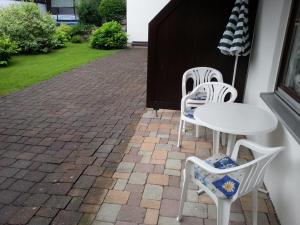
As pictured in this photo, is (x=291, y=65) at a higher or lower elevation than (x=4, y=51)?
higher

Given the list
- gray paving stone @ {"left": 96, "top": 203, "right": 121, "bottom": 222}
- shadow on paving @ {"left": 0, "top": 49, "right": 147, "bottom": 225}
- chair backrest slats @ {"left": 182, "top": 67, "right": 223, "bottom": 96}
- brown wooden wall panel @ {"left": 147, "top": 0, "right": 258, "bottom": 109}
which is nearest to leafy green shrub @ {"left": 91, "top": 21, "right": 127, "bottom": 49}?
shadow on paving @ {"left": 0, "top": 49, "right": 147, "bottom": 225}

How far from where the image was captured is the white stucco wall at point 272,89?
1.91 meters

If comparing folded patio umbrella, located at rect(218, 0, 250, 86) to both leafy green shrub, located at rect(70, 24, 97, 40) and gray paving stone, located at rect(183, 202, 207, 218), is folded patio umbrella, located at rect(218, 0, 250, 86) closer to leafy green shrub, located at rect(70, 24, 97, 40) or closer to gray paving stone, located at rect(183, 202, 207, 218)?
gray paving stone, located at rect(183, 202, 207, 218)

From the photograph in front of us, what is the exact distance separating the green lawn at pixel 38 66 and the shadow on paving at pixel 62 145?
532 mm

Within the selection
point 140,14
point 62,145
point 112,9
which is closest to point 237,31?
point 62,145

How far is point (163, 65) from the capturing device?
4.03m

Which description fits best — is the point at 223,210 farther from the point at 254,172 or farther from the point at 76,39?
the point at 76,39

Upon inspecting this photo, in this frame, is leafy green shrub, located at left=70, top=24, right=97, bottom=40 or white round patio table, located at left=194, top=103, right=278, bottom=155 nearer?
white round patio table, located at left=194, top=103, right=278, bottom=155

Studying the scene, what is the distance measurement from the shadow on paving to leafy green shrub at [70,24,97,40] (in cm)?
886

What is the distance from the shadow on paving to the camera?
223 cm

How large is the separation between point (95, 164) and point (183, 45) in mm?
2145

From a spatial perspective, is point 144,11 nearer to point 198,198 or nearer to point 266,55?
point 266,55

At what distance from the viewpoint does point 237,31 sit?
3369mm

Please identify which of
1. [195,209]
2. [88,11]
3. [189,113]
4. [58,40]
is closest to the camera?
[195,209]
